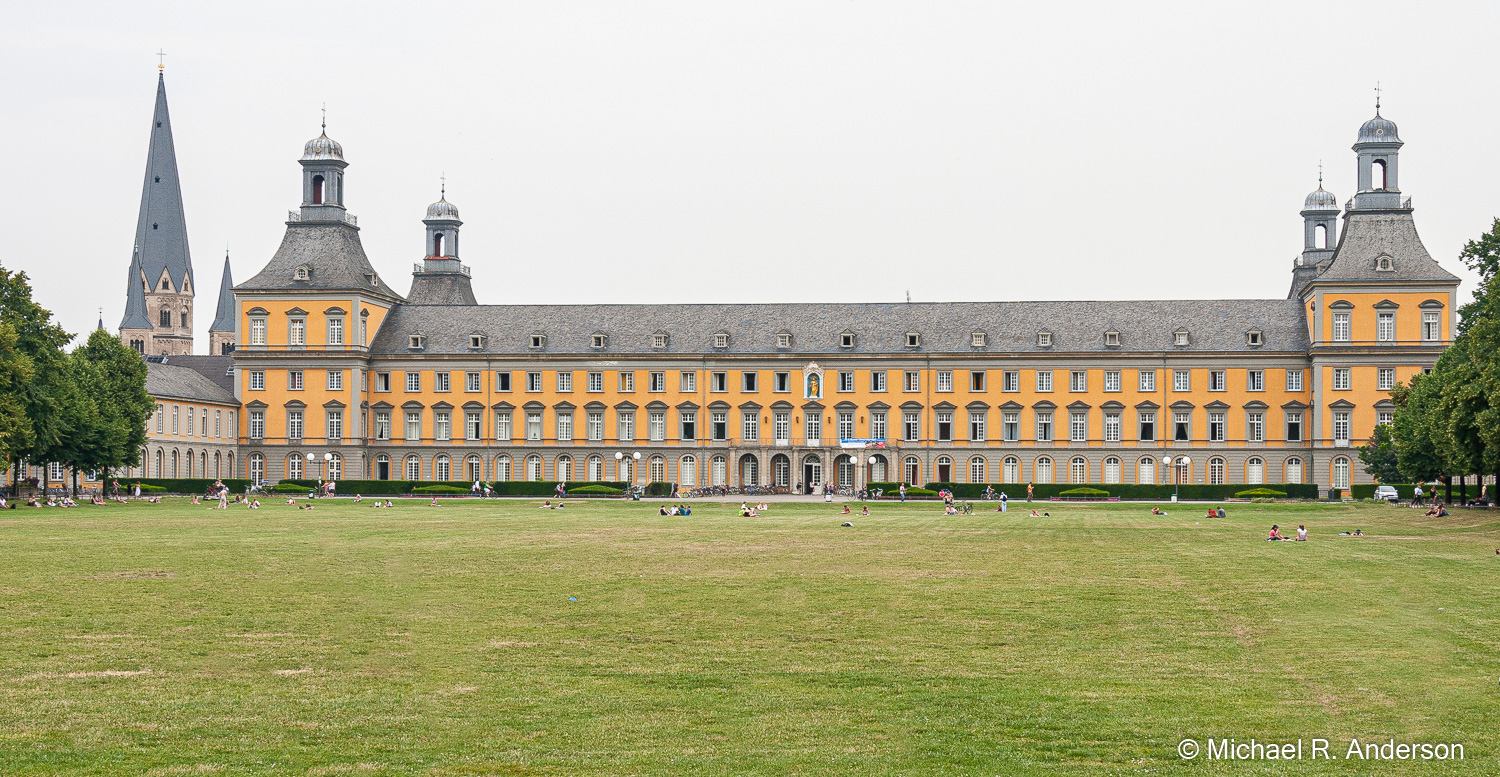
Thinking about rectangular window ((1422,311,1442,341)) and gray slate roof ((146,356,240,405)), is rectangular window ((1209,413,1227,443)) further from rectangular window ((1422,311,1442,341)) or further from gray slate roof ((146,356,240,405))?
gray slate roof ((146,356,240,405))

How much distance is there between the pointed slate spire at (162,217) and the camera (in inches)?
6516

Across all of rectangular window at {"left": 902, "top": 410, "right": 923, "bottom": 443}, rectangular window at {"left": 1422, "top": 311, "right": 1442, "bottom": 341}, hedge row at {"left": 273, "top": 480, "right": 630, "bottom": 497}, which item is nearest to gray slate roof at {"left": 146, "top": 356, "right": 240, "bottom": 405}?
hedge row at {"left": 273, "top": 480, "right": 630, "bottom": 497}

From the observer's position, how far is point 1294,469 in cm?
10044

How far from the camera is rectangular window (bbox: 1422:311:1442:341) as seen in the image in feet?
317

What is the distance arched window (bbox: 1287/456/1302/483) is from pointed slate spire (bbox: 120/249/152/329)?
428ft

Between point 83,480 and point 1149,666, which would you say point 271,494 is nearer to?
point 83,480

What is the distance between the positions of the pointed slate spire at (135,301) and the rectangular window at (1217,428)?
125m

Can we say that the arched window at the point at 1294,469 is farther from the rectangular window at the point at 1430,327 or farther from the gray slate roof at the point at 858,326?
the rectangular window at the point at 1430,327

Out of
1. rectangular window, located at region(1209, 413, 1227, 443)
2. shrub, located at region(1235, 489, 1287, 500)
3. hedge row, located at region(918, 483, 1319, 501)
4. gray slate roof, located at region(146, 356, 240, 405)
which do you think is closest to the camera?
shrub, located at region(1235, 489, 1287, 500)

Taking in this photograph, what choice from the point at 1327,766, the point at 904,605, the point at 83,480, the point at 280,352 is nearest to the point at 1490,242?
the point at 904,605

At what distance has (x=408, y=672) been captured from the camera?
19.1 meters

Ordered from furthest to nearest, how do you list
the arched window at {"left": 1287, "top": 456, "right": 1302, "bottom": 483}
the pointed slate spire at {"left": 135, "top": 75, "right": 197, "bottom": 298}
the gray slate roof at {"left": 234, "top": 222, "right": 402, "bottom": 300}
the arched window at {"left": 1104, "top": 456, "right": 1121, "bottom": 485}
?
the pointed slate spire at {"left": 135, "top": 75, "right": 197, "bottom": 298} → the gray slate roof at {"left": 234, "top": 222, "right": 402, "bottom": 300} → the arched window at {"left": 1104, "top": 456, "right": 1121, "bottom": 485} → the arched window at {"left": 1287, "top": 456, "right": 1302, "bottom": 483}

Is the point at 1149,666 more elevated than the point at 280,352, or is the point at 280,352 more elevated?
the point at 280,352

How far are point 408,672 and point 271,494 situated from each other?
8000 cm
